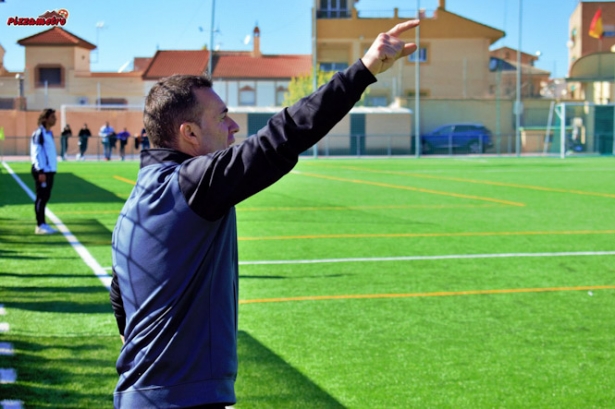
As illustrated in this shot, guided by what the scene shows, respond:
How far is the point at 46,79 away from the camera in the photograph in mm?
61344

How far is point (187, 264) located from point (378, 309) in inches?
223

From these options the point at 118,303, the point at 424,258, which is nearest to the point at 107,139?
the point at 424,258

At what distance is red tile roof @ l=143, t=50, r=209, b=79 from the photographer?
231ft

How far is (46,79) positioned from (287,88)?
21.1m

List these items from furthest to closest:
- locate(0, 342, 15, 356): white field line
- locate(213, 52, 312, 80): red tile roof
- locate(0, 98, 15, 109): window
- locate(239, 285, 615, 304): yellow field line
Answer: locate(213, 52, 312, 80): red tile roof, locate(0, 98, 15, 109): window, locate(239, 285, 615, 304): yellow field line, locate(0, 342, 15, 356): white field line

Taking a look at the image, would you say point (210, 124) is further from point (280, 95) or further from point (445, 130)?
point (280, 95)

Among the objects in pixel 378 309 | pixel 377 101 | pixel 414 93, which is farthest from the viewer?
pixel 377 101

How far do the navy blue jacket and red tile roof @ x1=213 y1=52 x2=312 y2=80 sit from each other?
234 ft

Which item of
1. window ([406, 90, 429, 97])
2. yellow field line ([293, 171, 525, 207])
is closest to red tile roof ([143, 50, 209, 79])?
window ([406, 90, 429, 97])

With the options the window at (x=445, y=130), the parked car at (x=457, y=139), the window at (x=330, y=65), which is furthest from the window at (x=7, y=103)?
the window at (x=445, y=130)

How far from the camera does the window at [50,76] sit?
5978 cm

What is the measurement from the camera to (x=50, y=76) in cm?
6191

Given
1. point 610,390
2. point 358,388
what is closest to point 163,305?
point 358,388

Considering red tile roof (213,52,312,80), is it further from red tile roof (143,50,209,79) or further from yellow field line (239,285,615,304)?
yellow field line (239,285,615,304)
